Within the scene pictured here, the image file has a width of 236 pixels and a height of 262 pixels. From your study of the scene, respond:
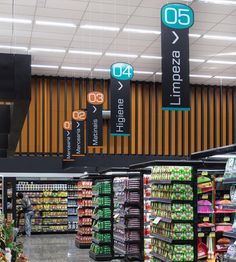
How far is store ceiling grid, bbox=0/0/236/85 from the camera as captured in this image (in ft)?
36.1

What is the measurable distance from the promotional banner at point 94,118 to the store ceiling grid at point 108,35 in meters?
1.49

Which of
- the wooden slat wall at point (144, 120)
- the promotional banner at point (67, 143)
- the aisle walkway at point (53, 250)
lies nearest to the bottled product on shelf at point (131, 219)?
the aisle walkway at point (53, 250)

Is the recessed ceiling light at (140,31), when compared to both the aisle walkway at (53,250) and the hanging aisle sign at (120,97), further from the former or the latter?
the aisle walkway at (53,250)

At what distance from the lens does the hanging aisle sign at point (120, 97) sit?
10.8 m

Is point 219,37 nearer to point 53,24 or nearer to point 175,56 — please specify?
point 53,24

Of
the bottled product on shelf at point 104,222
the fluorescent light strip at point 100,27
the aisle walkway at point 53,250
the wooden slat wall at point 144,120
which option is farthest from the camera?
the wooden slat wall at point 144,120

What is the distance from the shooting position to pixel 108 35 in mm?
12977

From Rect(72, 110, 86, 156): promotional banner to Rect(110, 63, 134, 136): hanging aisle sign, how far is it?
153 inches

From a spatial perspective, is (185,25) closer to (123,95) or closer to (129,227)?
(123,95)

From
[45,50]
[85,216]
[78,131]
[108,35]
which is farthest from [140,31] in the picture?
[85,216]

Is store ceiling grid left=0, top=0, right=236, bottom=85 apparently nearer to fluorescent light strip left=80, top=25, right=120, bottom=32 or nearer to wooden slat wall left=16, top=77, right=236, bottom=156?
fluorescent light strip left=80, top=25, right=120, bottom=32

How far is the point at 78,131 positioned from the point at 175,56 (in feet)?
26.6

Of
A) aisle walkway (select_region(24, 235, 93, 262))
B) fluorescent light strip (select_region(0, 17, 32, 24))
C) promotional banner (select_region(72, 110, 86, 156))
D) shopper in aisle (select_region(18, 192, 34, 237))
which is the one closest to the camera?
fluorescent light strip (select_region(0, 17, 32, 24))

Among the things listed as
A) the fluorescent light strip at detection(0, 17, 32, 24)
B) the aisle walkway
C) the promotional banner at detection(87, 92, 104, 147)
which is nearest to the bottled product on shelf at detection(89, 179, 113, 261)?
the aisle walkway
